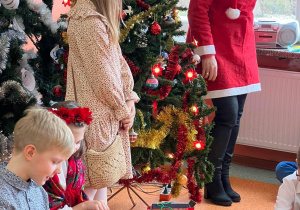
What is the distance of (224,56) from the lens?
10.5 feet

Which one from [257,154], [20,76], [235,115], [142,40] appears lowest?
[257,154]

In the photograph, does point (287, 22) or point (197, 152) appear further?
point (287, 22)

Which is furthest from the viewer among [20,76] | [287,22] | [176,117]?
[287,22]

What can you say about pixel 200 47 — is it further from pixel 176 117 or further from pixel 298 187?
pixel 298 187

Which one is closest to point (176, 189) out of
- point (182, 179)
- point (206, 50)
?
point (182, 179)

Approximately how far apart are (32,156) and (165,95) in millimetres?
1419

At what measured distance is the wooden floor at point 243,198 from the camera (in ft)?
11.0

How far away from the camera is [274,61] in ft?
12.9

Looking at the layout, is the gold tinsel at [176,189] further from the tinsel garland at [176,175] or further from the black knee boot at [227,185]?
the black knee boot at [227,185]

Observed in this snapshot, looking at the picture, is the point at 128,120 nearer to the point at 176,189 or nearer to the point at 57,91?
the point at 57,91

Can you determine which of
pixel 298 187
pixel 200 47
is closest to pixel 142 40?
pixel 200 47

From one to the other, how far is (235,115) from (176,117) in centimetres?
38

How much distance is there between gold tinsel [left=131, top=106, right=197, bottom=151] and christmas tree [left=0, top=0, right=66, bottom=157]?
1.77ft

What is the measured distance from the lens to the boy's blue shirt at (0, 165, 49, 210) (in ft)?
5.15
